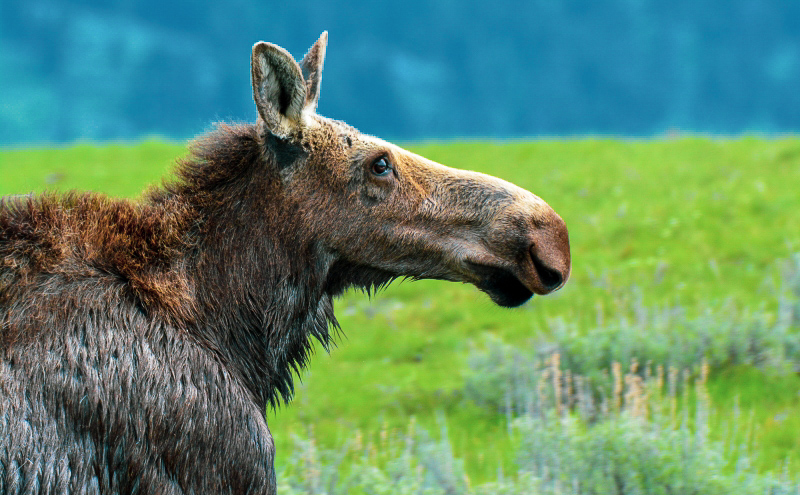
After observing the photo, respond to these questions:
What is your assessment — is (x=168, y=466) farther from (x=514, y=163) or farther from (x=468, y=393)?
(x=514, y=163)

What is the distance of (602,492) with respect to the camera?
5.12 metres

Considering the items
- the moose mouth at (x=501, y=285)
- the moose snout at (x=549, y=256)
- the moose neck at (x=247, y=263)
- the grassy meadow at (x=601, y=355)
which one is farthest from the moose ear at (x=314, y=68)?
the moose snout at (x=549, y=256)

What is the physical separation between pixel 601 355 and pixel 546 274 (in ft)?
11.6

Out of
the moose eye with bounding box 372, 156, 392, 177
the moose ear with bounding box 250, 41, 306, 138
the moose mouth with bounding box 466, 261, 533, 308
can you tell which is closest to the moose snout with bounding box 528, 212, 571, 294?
the moose mouth with bounding box 466, 261, 533, 308

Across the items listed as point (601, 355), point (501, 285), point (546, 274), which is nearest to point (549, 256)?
point (546, 274)

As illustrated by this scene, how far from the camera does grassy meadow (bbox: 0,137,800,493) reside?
5.68m

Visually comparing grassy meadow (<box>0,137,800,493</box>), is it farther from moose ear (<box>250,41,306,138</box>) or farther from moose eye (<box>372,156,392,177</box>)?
moose eye (<box>372,156,392,177</box>)

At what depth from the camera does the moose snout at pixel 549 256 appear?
4152 mm

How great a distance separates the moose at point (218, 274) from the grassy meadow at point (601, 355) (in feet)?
1.86

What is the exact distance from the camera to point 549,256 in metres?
4.15

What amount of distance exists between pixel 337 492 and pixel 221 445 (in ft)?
5.62

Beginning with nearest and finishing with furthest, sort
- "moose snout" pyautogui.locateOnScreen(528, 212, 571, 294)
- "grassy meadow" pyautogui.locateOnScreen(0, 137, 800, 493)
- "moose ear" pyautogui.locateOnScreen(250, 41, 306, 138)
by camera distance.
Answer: "moose ear" pyautogui.locateOnScreen(250, 41, 306, 138), "moose snout" pyautogui.locateOnScreen(528, 212, 571, 294), "grassy meadow" pyautogui.locateOnScreen(0, 137, 800, 493)

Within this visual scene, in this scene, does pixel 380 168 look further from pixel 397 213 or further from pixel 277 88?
pixel 277 88

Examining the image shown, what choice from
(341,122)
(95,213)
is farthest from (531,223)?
(95,213)
